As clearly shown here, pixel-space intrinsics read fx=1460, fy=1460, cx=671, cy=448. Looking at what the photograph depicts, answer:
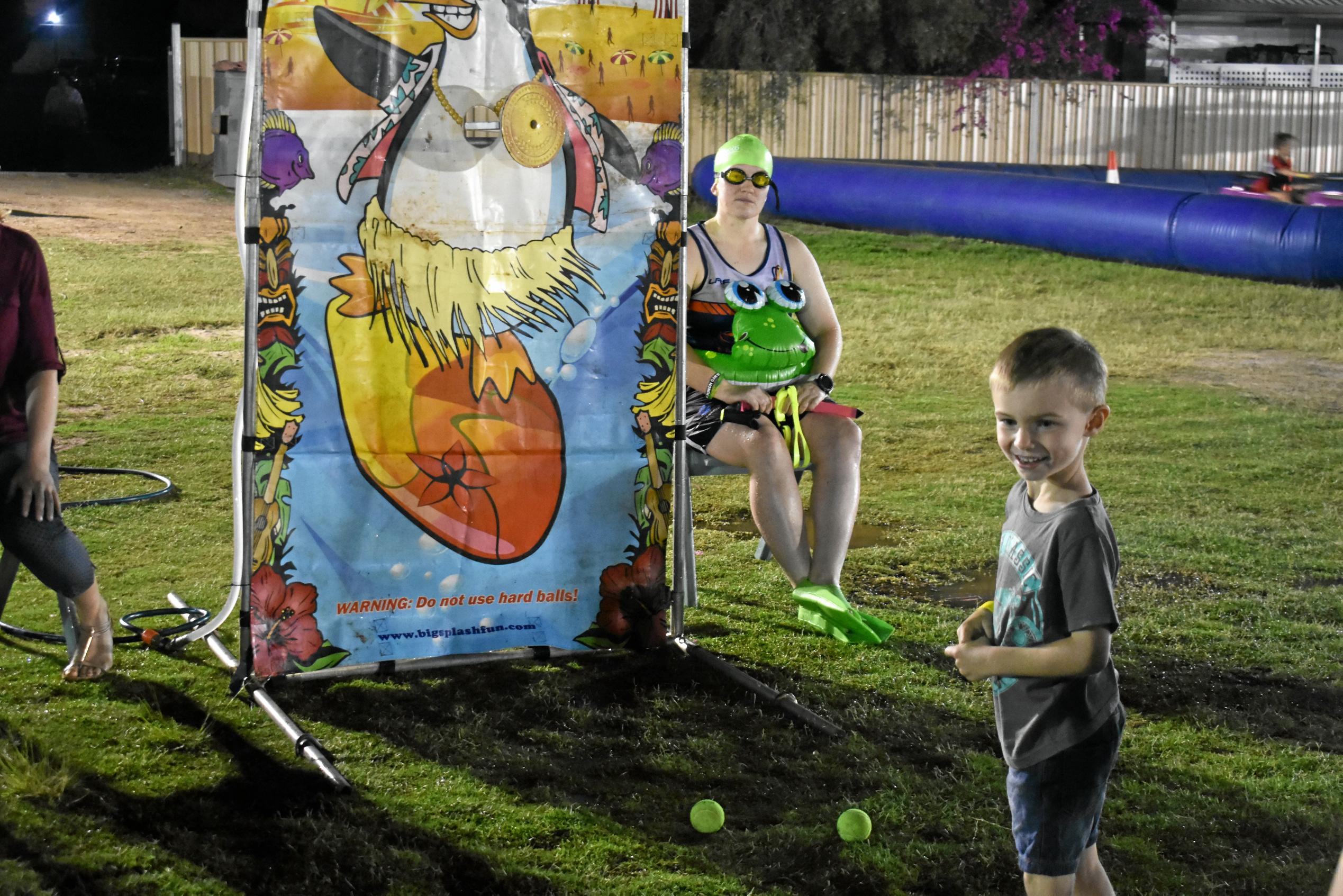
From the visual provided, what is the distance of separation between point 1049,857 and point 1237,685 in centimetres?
222

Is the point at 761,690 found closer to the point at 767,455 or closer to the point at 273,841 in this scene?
the point at 767,455

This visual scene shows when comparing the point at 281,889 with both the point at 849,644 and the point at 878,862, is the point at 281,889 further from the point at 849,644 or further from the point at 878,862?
→ the point at 849,644

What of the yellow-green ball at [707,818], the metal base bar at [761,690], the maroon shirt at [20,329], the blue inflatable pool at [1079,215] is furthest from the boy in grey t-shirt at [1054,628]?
the blue inflatable pool at [1079,215]

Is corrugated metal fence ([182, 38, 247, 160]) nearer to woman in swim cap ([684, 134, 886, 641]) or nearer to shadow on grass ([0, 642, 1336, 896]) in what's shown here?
woman in swim cap ([684, 134, 886, 641])

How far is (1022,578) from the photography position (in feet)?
8.56

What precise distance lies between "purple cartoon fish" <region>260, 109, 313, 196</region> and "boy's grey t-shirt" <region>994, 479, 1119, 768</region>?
2.30 metres

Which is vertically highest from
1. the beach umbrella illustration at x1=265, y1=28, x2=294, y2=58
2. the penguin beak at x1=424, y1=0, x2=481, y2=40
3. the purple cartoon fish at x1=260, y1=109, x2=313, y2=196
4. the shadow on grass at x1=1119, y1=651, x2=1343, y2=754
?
the penguin beak at x1=424, y1=0, x2=481, y2=40

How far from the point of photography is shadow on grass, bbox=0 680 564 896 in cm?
324

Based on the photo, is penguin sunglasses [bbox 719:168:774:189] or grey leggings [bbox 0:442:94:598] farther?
penguin sunglasses [bbox 719:168:774:189]

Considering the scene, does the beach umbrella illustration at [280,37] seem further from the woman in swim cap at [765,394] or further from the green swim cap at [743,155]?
the green swim cap at [743,155]

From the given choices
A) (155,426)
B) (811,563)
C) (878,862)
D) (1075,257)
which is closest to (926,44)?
(1075,257)

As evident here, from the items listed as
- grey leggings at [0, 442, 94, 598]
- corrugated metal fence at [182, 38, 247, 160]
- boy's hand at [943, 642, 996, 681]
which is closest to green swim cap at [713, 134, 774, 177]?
grey leggings at [0, 442, 94, 598]

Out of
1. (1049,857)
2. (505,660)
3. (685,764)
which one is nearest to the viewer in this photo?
(1049,857)

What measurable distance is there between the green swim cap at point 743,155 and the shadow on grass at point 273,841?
2.69 meters
